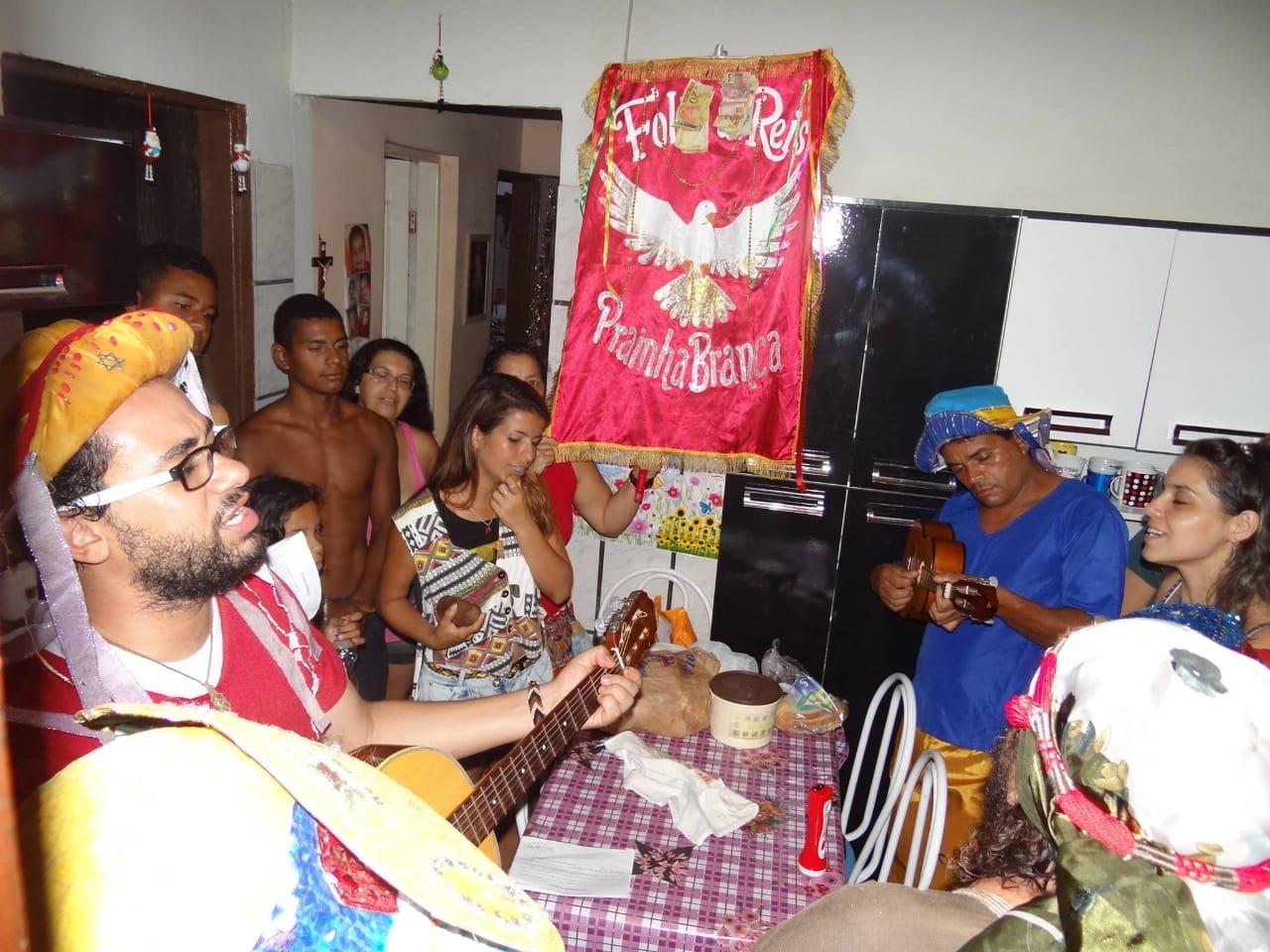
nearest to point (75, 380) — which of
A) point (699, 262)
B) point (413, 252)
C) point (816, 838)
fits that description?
point (816, 838)

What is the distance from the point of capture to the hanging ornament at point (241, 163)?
129 inches

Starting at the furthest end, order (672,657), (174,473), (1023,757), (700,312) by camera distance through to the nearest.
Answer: (700,312), (672,657), (174,473), (1023,757)

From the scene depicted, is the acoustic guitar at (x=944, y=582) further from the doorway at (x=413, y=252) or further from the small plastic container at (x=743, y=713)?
the doorway at (x=413, y=252)

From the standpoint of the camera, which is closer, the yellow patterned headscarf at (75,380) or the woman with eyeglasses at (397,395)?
the yellow patterned headscarf at (75,380)

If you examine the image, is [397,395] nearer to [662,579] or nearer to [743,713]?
[662,579]

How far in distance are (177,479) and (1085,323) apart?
3.17 meters

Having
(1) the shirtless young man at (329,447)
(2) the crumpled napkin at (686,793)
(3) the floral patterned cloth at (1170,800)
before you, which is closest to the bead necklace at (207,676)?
(2) the crumpled napkin at (686,793)

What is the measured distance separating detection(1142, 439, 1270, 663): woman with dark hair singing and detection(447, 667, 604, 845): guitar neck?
1412 millimetres

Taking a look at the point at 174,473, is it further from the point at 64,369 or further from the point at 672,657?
the point at 672,657

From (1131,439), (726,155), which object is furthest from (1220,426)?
(726,155)

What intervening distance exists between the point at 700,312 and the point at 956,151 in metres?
1.14

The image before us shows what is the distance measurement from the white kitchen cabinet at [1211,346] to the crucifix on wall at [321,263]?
11.5ft

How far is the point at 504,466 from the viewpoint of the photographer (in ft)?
8.58

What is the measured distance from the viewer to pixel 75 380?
3.93 ft
